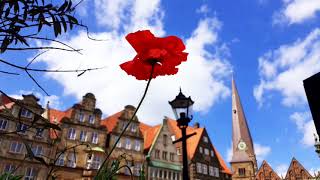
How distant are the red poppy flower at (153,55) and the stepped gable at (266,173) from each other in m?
52.3

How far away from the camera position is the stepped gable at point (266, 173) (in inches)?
1939

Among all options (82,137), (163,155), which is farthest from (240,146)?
(82,137)


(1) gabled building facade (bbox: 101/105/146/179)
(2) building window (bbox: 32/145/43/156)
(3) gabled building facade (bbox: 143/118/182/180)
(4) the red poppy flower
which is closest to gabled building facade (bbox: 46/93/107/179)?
(1) gabled building facade (bbox: 101/105/146/179)

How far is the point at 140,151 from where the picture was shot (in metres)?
29.0

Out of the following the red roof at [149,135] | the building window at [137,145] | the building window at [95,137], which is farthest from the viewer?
the red roof at [149,135]

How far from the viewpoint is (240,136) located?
211ft

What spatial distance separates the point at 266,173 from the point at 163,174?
87.7 feet

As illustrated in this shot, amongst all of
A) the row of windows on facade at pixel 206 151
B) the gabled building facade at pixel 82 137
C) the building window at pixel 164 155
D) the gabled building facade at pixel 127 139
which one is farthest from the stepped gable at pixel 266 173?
the gabled building facade at pixel 82 137

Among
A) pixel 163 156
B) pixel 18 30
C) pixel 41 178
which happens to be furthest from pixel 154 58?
pixel 163 156

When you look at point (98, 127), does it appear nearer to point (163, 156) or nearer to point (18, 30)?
point (163, 156)

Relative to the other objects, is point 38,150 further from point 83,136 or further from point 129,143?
point 129,143

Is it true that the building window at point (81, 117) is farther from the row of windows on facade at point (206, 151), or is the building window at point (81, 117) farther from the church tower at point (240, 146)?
the church tower at point (240, 146)

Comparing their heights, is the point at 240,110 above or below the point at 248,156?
above

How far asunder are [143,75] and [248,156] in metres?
56.7
